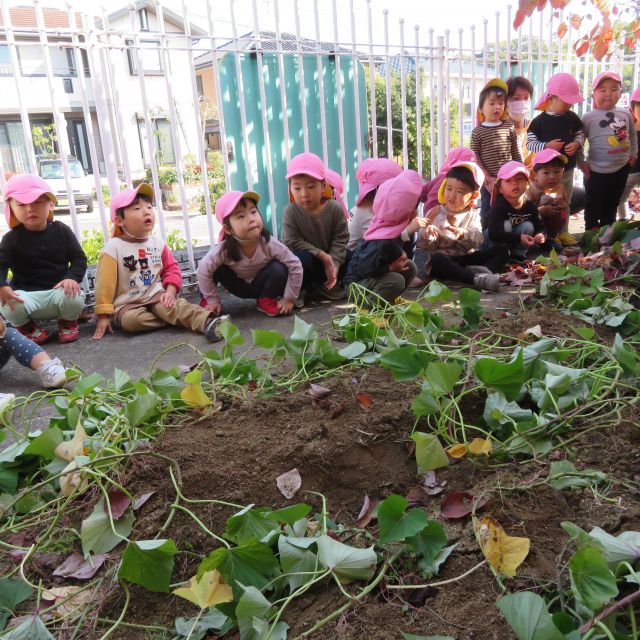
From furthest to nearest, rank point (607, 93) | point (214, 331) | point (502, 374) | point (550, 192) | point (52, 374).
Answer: point (607, 93)
point (550, 192)
point (214, 331)
point (52, 374)
point (502, 374)

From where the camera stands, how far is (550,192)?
226 inches

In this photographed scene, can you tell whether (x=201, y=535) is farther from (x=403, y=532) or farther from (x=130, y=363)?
(x=130, y=363)

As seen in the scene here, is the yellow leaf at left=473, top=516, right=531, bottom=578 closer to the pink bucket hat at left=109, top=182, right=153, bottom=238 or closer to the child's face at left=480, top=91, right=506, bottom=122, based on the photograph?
the pink bucket hat at left=109, top=182, right=153, bottom=238

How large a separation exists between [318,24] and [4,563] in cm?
521

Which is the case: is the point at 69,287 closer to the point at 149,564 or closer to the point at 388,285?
the point at 388,285

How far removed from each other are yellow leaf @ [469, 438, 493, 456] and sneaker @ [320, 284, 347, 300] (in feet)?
9.84

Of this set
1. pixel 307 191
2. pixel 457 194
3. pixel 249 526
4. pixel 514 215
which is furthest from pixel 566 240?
pixel 249 526

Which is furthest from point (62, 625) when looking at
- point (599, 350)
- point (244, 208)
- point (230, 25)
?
point (230, 25)

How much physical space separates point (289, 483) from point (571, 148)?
521 centimetres

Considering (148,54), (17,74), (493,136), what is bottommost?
(493,136)

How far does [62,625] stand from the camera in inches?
54.8

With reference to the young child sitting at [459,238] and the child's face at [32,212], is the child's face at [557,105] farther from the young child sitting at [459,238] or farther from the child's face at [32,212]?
the child's face at [32,212]

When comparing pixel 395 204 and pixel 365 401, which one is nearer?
pixel 365 401

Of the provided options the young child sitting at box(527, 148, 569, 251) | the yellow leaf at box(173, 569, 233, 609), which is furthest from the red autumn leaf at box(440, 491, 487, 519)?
the young child sitting at box(527, 148, 569, 251)
